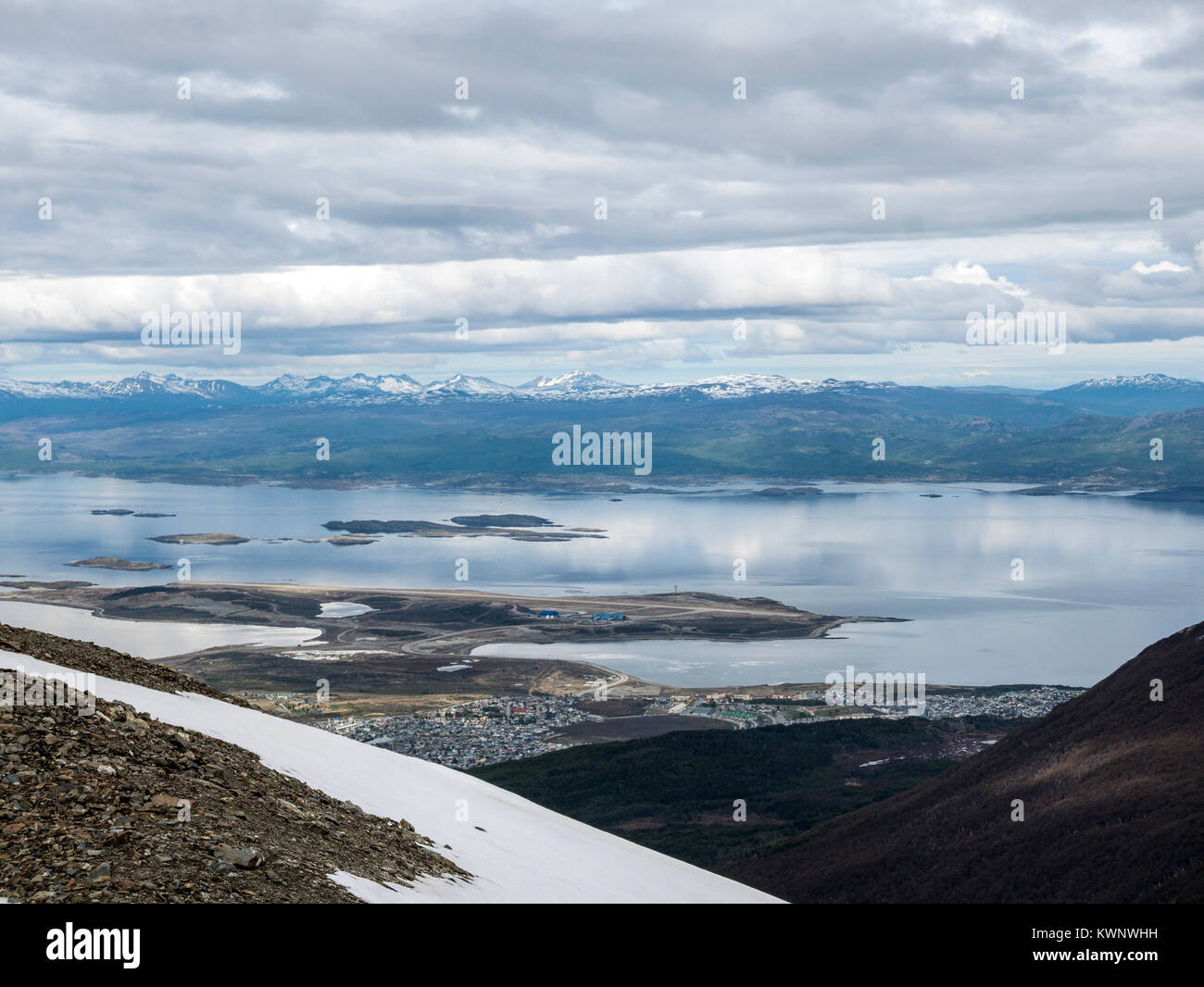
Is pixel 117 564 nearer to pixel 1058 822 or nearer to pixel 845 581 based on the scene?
pixel 845 581

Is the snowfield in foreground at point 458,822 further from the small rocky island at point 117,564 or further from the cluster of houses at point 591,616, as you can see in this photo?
the small rocky island at point 117,564

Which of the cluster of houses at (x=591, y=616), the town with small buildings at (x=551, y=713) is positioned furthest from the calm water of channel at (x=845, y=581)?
the cluster of houses at (x=591, y=616)

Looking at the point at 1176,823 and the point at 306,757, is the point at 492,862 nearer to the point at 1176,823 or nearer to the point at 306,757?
the point at 306,757

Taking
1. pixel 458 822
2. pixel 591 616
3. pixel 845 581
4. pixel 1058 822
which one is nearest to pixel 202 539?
pixel 591 616

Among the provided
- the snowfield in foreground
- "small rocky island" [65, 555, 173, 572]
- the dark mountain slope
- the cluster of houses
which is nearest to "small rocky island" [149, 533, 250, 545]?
"small rocky island" [65, 555, 173, 572]

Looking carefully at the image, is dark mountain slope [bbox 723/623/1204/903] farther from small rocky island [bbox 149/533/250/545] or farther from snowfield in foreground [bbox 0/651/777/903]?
small rocky island [bbox 149/533/250/545]
